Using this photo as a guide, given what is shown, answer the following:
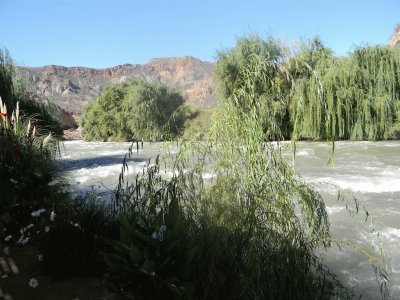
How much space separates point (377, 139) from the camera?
52.6ft

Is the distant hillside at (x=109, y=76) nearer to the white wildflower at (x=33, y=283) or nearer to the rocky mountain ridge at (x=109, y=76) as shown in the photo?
the rocky mountain ridge at (x=109, y=76)

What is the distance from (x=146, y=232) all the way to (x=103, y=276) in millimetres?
494

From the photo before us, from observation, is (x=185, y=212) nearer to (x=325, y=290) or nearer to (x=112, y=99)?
(x=325, y=290)

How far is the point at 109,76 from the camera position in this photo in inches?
5915

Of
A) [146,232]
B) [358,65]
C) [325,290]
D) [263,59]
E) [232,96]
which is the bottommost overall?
[325,290]

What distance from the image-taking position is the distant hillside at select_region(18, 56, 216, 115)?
116 meters

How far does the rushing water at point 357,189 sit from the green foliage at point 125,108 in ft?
41.7

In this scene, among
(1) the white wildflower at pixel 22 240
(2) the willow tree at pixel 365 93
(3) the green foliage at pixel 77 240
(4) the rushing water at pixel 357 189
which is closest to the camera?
(3) the green foliage at pixel 77 240

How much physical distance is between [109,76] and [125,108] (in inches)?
5014

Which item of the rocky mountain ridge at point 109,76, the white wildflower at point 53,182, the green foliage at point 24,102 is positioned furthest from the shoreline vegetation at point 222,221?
the rocky mountain ridge at point 109,76

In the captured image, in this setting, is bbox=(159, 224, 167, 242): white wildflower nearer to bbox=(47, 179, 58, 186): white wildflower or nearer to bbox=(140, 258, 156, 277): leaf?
bbox=(140, 258, 156, 277): leaf

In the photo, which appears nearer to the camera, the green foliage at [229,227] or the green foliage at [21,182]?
the green foliage at [229,227]

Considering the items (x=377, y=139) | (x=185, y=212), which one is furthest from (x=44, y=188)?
(x=377, y=139)

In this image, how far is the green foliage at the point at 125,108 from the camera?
28156 mm
